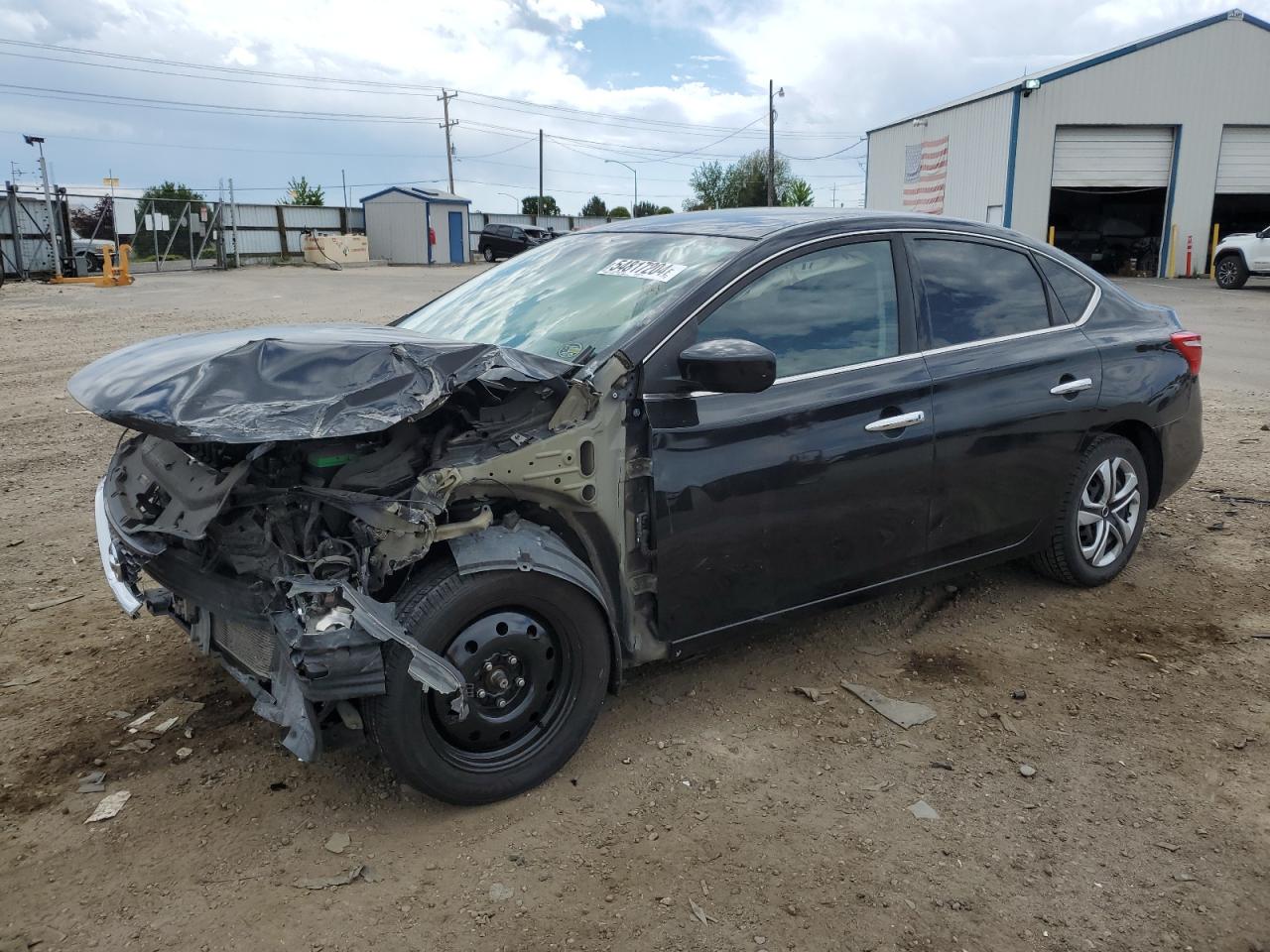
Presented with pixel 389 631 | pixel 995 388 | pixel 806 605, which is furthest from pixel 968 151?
pixel 389 631

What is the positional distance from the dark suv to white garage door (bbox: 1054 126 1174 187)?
1907cm

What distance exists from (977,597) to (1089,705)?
3.29ft

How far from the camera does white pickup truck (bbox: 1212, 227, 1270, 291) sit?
22438 millimetres

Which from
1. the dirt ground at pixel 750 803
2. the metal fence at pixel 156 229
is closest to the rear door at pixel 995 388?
the dirt ground at pixel 750 803

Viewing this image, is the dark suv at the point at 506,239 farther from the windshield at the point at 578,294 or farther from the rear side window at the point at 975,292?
the rear side window at the point at 975,292

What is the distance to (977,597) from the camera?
466 centimetres

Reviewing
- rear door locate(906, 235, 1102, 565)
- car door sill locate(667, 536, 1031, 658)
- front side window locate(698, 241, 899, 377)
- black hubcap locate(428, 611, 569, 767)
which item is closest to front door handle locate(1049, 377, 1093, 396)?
rear door locate(906, 235, 1102, 565)

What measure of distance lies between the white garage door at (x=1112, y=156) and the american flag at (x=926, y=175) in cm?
416

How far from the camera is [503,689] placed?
300cm

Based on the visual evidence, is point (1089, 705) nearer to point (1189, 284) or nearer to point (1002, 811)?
point (1002, 811)

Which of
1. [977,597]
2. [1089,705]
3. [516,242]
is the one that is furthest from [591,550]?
[516,242]

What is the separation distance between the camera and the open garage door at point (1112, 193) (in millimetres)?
29141

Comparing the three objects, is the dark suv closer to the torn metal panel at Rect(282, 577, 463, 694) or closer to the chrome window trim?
the chrome window trim

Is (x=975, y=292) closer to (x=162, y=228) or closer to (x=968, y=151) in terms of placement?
(x=968, y=151)
